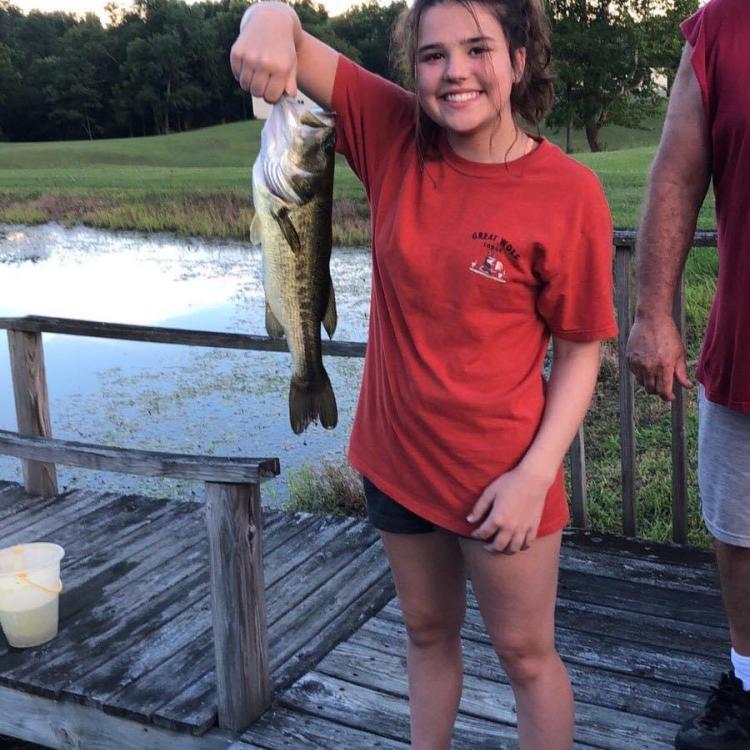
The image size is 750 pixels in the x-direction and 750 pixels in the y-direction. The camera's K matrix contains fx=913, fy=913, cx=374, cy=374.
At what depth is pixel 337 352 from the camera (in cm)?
353

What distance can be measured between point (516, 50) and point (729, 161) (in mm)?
567

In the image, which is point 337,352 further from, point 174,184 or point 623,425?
point 174,184

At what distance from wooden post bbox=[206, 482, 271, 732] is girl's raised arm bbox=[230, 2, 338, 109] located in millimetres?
1145

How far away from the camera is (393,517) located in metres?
1.66

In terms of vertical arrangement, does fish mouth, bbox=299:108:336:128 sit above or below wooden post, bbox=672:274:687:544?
above

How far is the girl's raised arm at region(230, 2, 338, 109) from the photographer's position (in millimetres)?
1467

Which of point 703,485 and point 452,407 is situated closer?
point 452,407

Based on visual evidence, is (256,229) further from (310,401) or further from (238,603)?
(238,603)

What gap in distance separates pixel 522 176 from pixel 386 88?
35 cm

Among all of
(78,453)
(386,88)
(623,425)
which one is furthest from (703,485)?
(78,453)

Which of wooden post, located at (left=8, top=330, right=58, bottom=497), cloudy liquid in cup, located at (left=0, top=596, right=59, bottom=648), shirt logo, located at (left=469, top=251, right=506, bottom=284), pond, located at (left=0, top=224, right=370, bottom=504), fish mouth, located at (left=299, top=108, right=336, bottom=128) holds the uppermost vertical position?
fish mouth, located at (left=299, top=108, right=336, bottom=128)

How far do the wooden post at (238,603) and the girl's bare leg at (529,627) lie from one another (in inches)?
34.6

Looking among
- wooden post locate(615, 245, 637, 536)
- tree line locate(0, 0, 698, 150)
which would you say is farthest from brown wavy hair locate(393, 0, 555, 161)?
tree line locate(0, 0, 698, 150)

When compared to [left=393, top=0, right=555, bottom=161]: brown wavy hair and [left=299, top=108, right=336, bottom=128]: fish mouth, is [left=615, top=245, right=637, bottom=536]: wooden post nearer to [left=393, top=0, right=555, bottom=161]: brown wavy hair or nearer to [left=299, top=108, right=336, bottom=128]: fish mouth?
[left=393, top=0, right=555, bottom=161]: brown wavy hair
